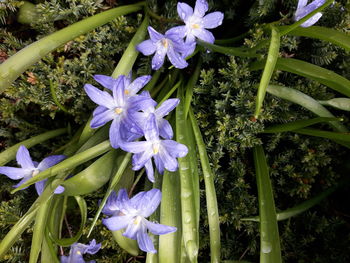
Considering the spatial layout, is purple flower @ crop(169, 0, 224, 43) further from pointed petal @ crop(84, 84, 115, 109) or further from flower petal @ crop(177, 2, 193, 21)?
pointed petal @ crop(84, 84, 115, 109)

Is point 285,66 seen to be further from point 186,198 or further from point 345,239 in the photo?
point 345,239

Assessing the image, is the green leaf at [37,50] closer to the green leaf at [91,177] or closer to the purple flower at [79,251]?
the green leaf at [91,177]

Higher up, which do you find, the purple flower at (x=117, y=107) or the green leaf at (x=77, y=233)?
the purple flower at (x=117, y=107)

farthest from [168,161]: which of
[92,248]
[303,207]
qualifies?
[303,207]

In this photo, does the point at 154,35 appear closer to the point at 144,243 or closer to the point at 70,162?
the point at 70,162

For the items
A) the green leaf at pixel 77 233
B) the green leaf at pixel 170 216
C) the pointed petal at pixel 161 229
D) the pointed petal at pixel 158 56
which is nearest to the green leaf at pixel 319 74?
the pointed petal at pixel 158 56

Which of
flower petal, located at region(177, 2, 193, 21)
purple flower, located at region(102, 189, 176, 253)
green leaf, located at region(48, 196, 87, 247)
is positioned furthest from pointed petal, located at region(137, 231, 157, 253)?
flower petal, located at region(177, 2, 193, 21)
